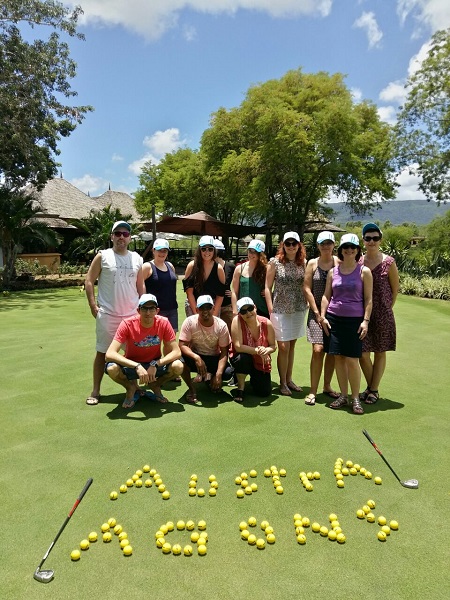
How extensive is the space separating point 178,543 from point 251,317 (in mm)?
2543

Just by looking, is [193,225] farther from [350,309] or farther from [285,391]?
[350,309]

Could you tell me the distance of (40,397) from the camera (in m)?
5.03

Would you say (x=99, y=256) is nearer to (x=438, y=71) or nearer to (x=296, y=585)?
(x=296, y=585)

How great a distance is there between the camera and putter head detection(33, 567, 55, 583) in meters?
2.31

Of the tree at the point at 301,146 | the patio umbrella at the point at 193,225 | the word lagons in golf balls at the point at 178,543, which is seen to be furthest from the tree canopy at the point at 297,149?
the word lagons in golf balls at the point at 178,543

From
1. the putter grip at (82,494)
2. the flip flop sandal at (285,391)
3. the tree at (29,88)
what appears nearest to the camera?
the putter grip at (82,494)

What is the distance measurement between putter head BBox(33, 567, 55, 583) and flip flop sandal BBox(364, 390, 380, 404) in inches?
145

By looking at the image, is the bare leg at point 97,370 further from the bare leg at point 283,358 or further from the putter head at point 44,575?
the putter head at point 44,575

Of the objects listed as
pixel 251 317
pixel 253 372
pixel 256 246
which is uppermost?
pixel 256 246

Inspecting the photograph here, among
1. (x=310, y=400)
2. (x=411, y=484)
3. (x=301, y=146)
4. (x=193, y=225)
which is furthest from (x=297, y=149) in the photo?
(x=411, y=484)

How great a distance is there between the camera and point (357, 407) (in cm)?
461

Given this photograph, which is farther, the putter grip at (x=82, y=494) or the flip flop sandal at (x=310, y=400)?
the flip flop sandal at (x=310, y=400)

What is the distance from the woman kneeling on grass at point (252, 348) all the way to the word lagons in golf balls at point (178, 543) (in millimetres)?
2221

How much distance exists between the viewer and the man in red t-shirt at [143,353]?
175 inches
